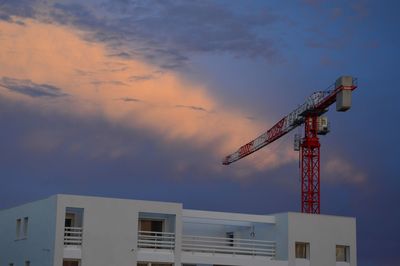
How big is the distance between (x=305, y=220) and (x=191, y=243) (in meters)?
6.98

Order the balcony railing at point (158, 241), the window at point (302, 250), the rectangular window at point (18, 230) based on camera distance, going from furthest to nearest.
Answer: the window at point (302, 250) → the rectangular window at point (18, 230) → the balcony railing at point (158, 241)

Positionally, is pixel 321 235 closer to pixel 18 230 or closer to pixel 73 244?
pixel 73 244

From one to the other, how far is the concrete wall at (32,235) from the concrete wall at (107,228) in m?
0.67

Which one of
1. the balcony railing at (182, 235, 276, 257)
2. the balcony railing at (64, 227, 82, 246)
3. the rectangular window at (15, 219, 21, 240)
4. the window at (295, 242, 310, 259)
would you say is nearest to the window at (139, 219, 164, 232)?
the balcony railing at (182, 235, 276, 257)

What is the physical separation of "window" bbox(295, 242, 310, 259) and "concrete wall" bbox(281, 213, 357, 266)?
0.29 metres

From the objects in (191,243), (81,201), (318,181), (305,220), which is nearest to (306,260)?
(305,220)

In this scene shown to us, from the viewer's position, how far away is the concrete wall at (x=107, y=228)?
44.0 m

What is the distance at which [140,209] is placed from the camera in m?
45.9

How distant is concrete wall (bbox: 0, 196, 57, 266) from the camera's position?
145ft

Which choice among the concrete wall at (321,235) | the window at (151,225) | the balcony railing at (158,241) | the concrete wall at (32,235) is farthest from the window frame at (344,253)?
the concrete wall at (32,235)

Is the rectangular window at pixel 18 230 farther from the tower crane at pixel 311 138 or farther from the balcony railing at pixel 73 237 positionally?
the tower crane at pixel 311 138

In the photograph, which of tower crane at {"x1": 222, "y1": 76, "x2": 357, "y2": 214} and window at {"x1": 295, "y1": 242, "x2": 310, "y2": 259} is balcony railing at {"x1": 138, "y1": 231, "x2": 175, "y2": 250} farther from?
tower crane at {"x1": 222, "y1": 76, "x2": 357, "y2": 214}

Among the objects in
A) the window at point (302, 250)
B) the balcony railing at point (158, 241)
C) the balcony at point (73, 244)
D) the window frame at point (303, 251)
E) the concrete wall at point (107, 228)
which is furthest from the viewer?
the window at point (302, 250)

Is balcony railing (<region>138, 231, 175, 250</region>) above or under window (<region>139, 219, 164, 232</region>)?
under
